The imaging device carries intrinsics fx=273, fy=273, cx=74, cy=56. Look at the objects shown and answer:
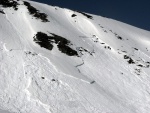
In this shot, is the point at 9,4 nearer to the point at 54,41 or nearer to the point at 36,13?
the point at 36,13

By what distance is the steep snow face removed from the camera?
588 inches

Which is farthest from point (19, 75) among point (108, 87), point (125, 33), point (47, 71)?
point (125, 33)

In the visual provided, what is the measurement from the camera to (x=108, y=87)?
18.7 metres

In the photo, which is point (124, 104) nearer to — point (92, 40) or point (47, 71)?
point (47, 71)

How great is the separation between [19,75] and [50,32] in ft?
26.6

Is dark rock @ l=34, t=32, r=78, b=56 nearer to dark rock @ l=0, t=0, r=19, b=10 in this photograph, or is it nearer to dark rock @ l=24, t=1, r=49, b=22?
dark rock @ l=24, t=1, r=49, b=22

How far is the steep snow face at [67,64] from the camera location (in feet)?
49.0

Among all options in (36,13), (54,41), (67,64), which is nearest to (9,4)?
(36,13)

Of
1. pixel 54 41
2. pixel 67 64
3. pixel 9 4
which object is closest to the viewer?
pixel 67 64

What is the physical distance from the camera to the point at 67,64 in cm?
1941

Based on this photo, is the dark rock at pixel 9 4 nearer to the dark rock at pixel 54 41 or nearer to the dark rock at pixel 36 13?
the dark rock at pixel 36 13

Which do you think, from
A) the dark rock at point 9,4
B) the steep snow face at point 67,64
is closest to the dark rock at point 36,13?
the steep snow face at point 67,64

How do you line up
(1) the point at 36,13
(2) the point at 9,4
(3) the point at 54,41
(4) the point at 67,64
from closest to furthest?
(4) the point at 67,64
(3) the point at 54,41
(1) the point at 36,13
(2) the point at 9,4

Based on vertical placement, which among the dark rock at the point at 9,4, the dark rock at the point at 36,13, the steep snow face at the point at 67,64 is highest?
the dark rock at the point at 9,4
